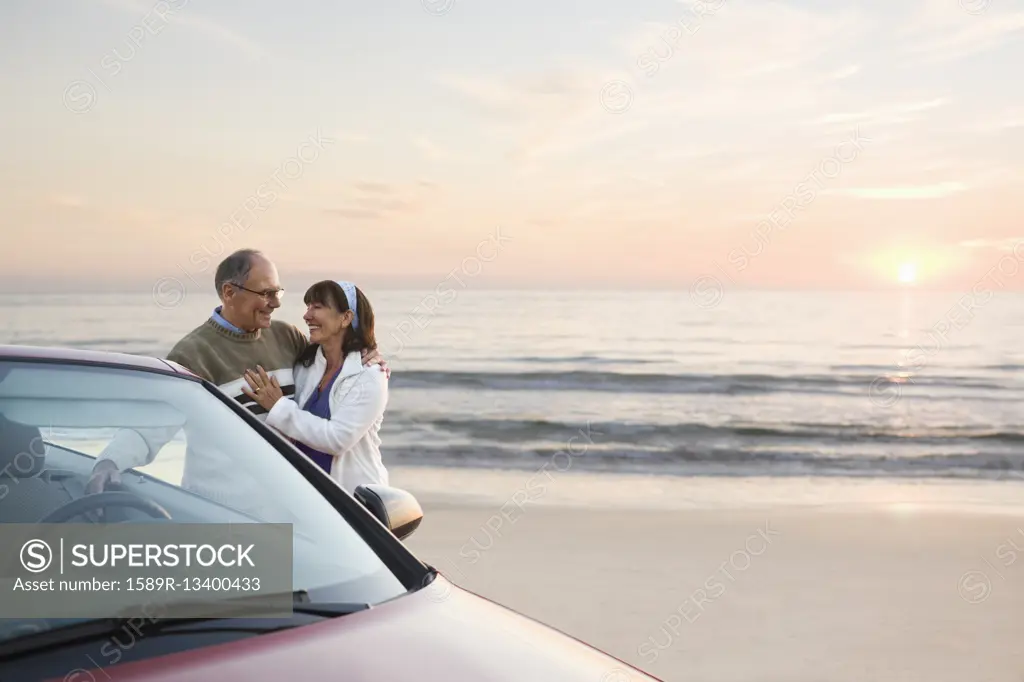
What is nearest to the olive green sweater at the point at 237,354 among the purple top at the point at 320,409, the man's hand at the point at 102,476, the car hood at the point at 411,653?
the purple top at the point at 320,409

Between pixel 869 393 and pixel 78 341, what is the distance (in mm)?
23396

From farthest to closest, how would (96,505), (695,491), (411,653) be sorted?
1. (695,491)
2. (96,505)
3. (411,653)

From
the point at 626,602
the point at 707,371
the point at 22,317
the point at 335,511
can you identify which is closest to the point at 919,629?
the point at 626,602

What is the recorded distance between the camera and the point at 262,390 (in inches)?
138

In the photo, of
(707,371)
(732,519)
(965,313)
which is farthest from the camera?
(965,313)

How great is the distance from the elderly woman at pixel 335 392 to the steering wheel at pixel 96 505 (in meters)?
1.47

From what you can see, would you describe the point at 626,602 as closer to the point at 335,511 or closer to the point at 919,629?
the point at 919,629

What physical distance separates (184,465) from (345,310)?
52.4 inches

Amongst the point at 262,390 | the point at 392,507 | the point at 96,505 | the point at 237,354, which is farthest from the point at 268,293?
the point at 96,505

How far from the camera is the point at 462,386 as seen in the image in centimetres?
2198

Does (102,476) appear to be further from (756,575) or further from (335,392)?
(756,575)

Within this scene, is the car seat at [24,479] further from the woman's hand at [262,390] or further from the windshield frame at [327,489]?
the woman's hand at [262,390]

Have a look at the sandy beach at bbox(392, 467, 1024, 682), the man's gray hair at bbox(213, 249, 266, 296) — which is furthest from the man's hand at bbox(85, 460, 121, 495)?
the sandy beach at bbox(392, 467, 1024, 682)

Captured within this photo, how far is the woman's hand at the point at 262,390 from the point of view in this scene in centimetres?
349
